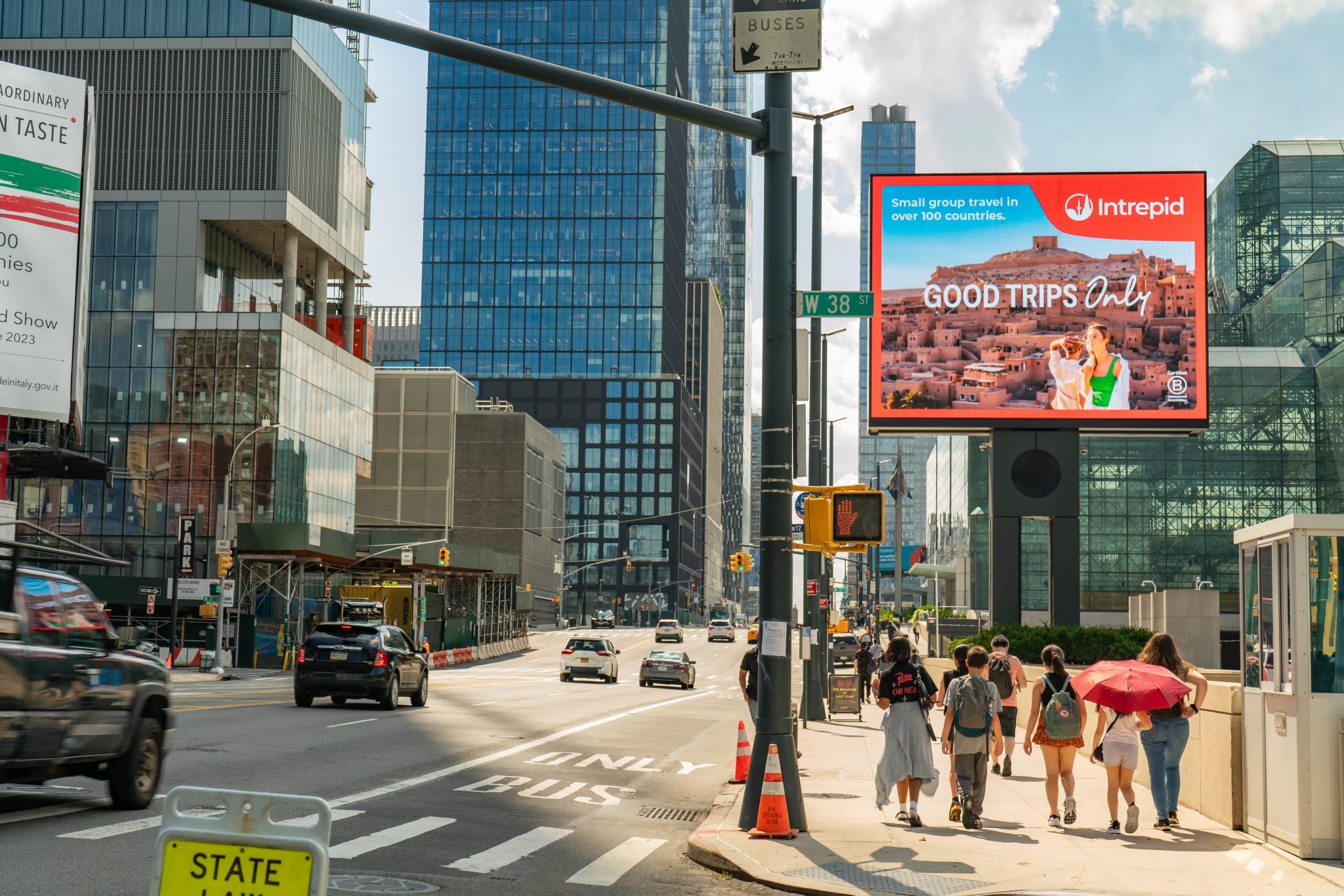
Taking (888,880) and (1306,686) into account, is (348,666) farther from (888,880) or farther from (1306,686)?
(1306,686)

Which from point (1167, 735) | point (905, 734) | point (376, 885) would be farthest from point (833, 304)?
point (376, 885)

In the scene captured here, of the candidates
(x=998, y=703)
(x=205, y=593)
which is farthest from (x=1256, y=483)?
(x=998, y=703)

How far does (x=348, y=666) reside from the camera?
2730 cm

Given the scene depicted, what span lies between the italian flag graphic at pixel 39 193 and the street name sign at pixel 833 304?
39.0 m

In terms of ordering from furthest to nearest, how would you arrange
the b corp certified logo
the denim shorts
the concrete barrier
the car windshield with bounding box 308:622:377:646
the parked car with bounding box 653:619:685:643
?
the parked car with bounding box 653:619:685:643 < the b corp certified logo < the car windshield with bounding box 308:622:377:646 < the concrete barrier < the denim shorts

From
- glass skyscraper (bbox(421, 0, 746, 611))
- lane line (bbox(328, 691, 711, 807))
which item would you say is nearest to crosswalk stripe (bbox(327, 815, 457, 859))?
lane line (bbox(328, 691, 711, 807))

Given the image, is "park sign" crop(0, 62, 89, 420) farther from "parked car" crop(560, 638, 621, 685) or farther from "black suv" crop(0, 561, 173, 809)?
"black suv" crop(0, 561, 173, 809)

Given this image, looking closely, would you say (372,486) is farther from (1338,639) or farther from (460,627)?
(1338,639)

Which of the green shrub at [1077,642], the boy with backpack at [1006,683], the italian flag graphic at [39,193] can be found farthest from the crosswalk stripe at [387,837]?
the italian flag graphic at [39,193]

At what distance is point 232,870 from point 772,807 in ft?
25.6

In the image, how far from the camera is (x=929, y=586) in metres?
171

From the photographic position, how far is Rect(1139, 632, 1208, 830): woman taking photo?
1307 cm

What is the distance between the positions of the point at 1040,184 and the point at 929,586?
463 ft

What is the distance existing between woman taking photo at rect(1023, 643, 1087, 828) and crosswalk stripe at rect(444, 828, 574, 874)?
16.1 feet
